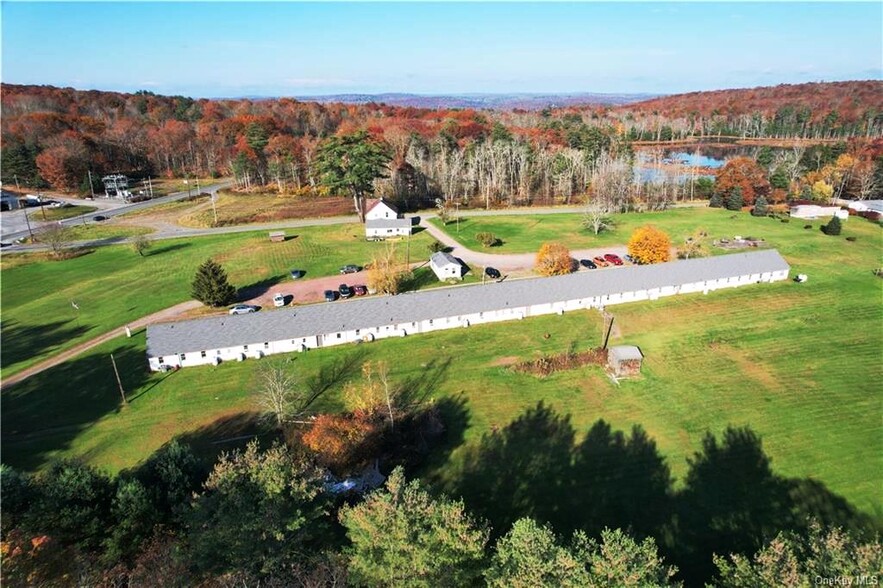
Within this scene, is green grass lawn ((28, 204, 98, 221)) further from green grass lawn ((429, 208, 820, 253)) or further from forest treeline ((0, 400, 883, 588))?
forest treeline ((0, 400, 883, 588))

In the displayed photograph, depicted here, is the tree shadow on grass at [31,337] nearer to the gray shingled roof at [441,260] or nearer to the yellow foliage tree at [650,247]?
the gray shingled roof at [441,260]

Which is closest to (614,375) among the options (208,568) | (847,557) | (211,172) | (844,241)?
(847,557)

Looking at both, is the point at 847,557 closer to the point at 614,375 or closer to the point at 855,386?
the point at 614,375

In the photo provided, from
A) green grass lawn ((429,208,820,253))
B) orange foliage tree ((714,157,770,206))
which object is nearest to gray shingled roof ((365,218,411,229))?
green grass lawn ((429,208,820,253))

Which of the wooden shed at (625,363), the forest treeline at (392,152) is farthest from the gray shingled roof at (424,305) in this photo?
the forest treeline at (392,152)

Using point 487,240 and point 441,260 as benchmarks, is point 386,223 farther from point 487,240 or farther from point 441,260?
point 441,260

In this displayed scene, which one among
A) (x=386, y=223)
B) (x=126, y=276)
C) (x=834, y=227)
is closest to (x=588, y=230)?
(x=386, y=223)
